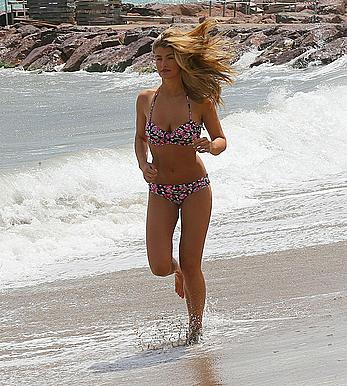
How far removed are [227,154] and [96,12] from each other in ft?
114

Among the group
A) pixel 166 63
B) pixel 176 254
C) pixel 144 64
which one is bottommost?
pixel 144 64

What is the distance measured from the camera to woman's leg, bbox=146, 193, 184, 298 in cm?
523

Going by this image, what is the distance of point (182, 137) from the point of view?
5.25 m

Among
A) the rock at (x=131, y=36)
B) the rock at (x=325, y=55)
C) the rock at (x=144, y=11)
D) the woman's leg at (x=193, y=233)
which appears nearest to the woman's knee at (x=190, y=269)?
the woman's leg at (x=193, y=233)

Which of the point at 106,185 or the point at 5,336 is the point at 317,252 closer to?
the point at 5,336

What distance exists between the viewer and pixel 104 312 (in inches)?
254

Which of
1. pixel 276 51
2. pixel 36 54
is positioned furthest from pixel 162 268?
pixel 36 54

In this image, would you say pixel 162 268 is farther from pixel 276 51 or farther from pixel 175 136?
pixel 276 51

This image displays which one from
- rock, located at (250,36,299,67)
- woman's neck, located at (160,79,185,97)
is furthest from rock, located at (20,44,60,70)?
woman's neck, located at (160,79,185,97)

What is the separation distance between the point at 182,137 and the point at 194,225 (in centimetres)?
49

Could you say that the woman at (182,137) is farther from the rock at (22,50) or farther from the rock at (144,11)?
the rock at (144,11)

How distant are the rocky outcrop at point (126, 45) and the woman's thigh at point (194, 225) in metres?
27.0

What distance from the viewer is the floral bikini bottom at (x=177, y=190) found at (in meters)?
5.27

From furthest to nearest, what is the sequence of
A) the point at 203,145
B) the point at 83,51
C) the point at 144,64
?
the point at 83,51, the point at 144,64, the point at 203,145
